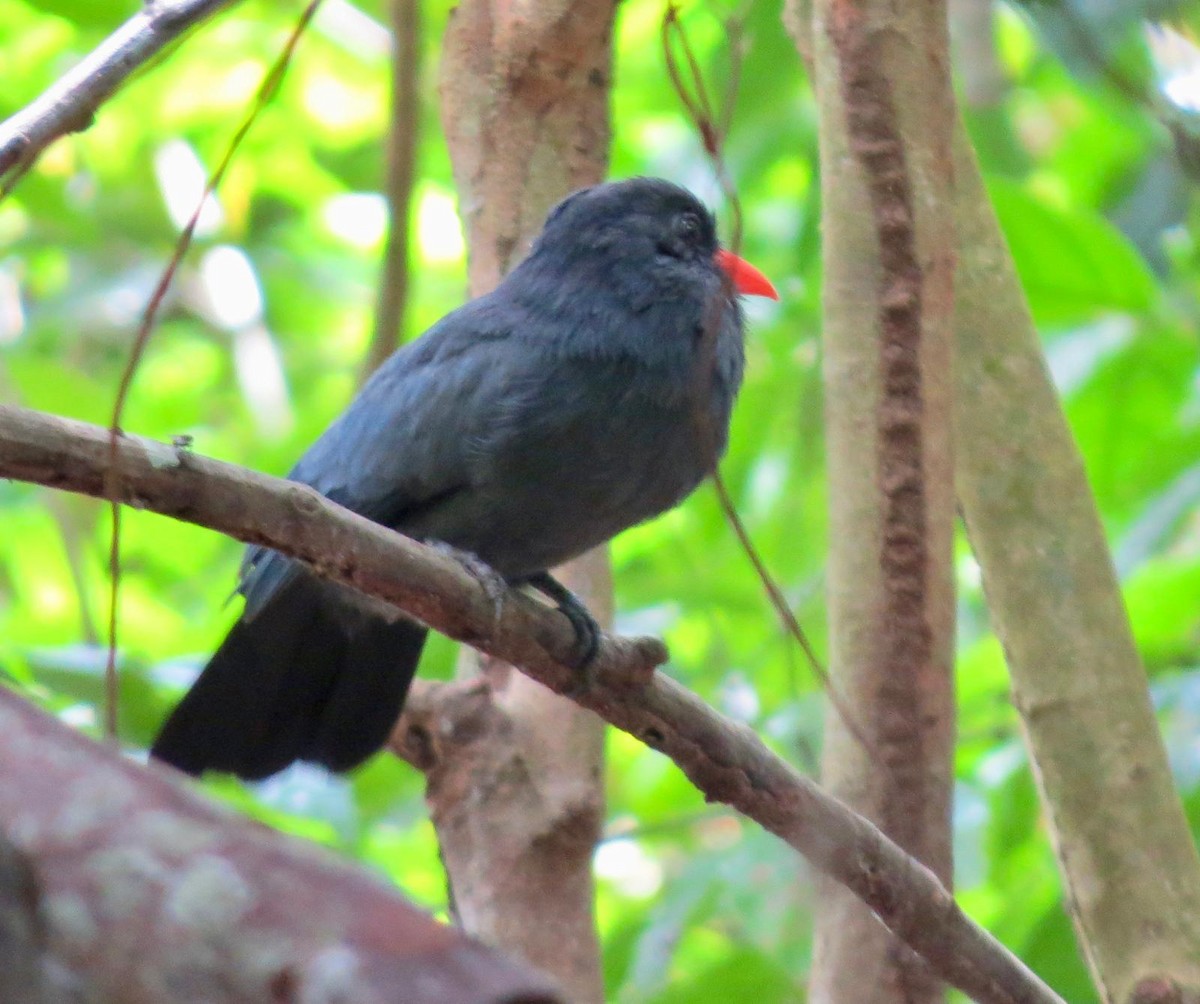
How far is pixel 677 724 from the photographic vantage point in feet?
8.10

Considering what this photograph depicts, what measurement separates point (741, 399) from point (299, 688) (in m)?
1.84

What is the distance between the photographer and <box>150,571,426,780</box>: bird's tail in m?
3.32

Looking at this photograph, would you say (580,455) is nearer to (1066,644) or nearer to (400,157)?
(1066,644)

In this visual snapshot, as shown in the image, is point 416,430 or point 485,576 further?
point 416,430

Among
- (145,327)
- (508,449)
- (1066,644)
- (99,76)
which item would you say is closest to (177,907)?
(145,327)

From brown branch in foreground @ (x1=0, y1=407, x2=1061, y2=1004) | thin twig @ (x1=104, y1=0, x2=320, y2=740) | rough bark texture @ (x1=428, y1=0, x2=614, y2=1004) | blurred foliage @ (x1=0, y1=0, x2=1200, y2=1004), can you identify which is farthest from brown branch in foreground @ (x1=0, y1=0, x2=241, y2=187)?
rough bark texture @ (x1=428, y1=0, x2=614, y2=1004)

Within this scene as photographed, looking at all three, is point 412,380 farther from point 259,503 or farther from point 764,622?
point 764,622

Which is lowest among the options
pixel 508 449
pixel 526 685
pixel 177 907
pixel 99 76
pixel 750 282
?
pixel 177 907

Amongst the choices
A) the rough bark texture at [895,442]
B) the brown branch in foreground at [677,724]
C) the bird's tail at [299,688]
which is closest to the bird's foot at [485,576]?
the brown branch in foreground at [677,724]

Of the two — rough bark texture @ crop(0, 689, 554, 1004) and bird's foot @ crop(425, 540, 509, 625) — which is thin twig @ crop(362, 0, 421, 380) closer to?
bird's foot @ crop(425, 540, 509, 625)

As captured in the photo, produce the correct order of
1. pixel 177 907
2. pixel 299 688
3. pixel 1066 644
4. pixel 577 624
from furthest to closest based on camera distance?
pixel 299 688, pixel 1066 644, pixel 577 624, pixel 177 907

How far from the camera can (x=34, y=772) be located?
970mm

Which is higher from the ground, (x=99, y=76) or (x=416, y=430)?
(x=99, y=76)

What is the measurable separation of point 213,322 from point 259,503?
193 inches
